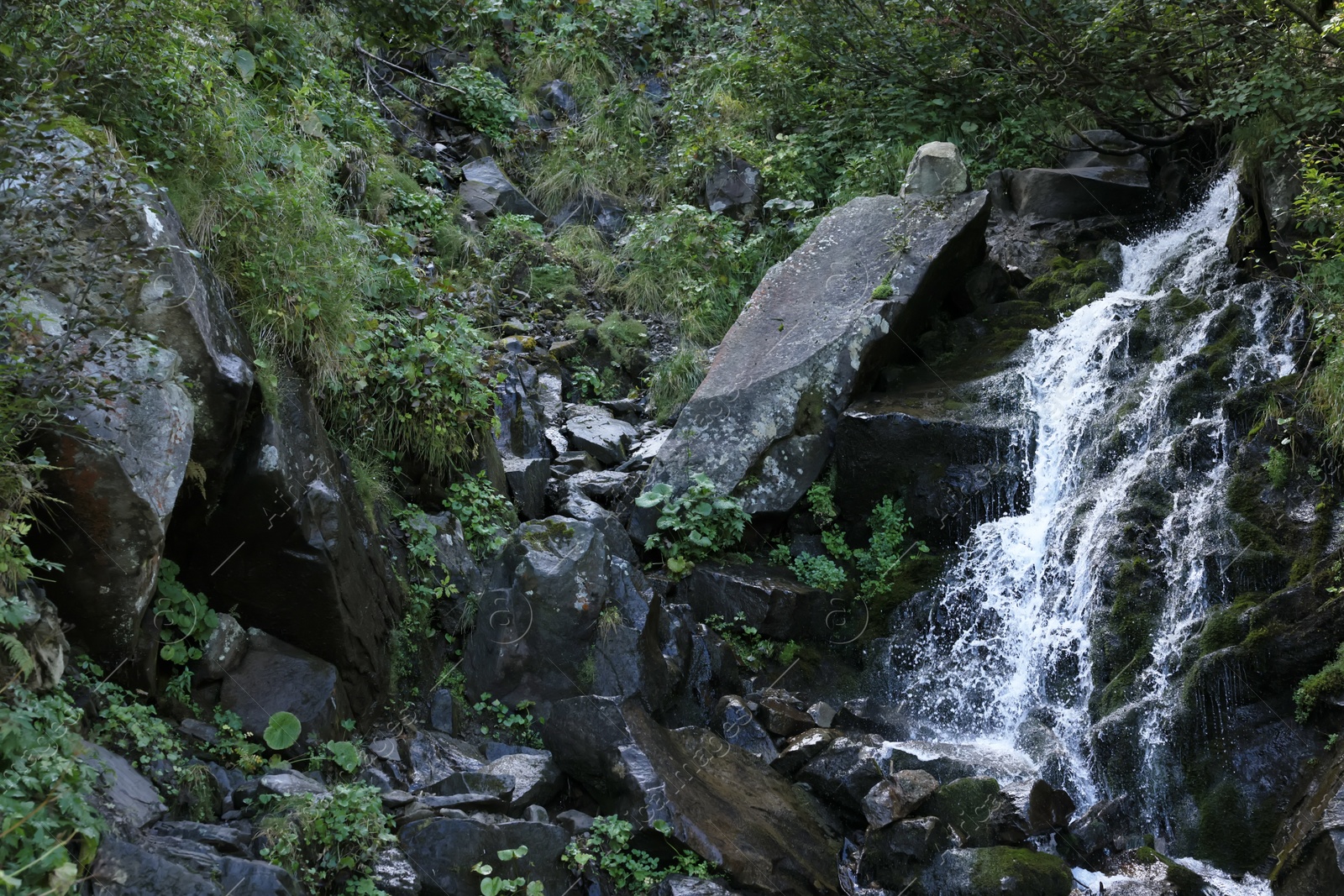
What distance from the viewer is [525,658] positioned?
5672 millimetres

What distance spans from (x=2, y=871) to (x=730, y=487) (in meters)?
5.13

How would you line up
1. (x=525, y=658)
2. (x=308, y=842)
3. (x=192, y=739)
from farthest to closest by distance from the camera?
1. (x=525, y=658)
2. (x=192, y=739)
3. (x=308, y=842)

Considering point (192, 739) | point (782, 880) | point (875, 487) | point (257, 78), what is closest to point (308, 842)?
point (192, 739)

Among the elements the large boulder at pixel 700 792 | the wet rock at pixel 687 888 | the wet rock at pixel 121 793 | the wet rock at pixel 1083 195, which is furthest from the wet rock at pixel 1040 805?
the wet rock at pixel 1083 195

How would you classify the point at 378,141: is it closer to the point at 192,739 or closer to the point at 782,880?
the point at 192,739

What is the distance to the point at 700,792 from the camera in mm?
5066

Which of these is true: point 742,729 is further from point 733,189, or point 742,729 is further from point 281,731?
point 733,189

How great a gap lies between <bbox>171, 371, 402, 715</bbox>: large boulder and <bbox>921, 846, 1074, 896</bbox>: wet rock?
286cm

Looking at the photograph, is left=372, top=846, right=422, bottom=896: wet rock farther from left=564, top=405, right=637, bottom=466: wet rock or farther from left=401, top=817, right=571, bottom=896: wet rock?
left=564, top=405, right=637, bottom=466: wet rock

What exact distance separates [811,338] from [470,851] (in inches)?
185

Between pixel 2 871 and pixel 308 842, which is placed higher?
pixel 2 871

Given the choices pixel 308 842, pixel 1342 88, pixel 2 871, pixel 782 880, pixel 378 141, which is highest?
pixel 1342 88

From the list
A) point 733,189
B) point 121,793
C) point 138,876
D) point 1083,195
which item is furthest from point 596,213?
point 138,876

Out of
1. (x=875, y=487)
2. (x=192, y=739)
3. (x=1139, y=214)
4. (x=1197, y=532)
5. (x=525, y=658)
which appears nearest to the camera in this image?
(x=192, y=739)
